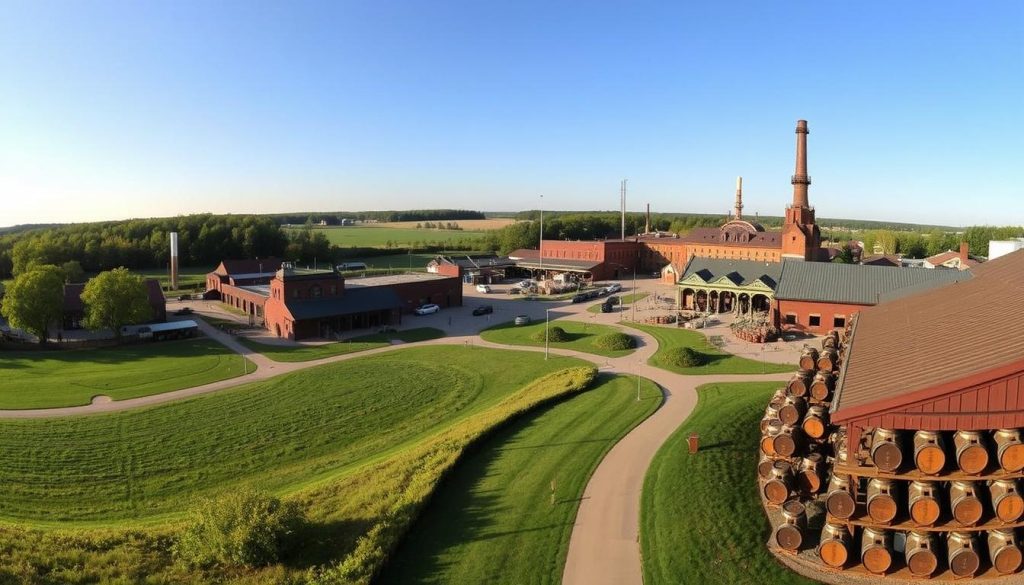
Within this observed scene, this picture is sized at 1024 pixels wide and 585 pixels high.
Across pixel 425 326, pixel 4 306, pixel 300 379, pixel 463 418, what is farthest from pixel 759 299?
pixel 4 306

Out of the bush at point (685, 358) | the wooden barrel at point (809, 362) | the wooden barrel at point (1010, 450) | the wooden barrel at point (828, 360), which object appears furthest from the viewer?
the bush at point (685, 358)

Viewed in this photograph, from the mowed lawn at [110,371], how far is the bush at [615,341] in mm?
23496

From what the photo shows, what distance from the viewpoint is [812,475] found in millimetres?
18172

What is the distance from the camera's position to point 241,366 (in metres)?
41.4

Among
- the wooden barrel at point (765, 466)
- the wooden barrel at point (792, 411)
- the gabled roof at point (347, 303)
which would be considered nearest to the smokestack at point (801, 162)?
the gabled roof at point (347, 303)

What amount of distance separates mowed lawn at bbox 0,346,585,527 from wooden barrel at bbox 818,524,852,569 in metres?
17.5

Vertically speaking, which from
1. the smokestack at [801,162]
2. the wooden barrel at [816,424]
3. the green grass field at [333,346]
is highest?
the smokestack at [801,162]

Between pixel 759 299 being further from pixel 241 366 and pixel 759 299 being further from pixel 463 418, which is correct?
pixel 241 366

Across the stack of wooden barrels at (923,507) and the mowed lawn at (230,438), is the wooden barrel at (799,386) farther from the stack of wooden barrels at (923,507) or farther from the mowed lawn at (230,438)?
the mowed lawn at (230,438)

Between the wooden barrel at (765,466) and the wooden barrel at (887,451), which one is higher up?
the wooden barrel at (887,451)

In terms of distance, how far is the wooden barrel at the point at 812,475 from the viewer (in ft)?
59.6

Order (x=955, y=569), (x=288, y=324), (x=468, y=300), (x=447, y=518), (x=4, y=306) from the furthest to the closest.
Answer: (x=468, y=300) < (x=288, y=324) < (x=4, y=306) < (x=447, y=518) < (x=955, y=569)

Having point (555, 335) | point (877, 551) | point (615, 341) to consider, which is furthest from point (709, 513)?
point (555, 335)

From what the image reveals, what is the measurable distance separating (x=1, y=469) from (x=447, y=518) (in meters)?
19.7
